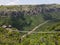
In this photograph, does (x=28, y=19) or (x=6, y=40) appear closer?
(x=6, y=40)

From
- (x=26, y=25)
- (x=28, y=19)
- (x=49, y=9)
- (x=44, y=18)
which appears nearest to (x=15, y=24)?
(x=26, y=25)

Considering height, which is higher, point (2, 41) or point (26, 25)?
point (2, 41)

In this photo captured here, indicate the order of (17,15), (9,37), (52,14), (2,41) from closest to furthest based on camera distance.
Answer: (2,41)
(9,37)
(17,15)
(52,14)

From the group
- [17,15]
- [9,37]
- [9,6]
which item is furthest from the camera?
[9,6]

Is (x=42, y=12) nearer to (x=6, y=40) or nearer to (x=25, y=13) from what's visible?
(x=25, y=13)

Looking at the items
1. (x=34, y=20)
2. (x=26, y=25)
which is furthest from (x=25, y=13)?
(x=26, y=25)

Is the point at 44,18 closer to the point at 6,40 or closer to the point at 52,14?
the point at 52,14

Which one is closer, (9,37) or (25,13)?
(9,37)

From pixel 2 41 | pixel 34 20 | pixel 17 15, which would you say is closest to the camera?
pixel 2 41

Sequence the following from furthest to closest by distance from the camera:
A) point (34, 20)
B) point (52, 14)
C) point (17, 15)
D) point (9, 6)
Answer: point (9, 6)
point (52, 14)
point (17, 15)
point (34, 20)
